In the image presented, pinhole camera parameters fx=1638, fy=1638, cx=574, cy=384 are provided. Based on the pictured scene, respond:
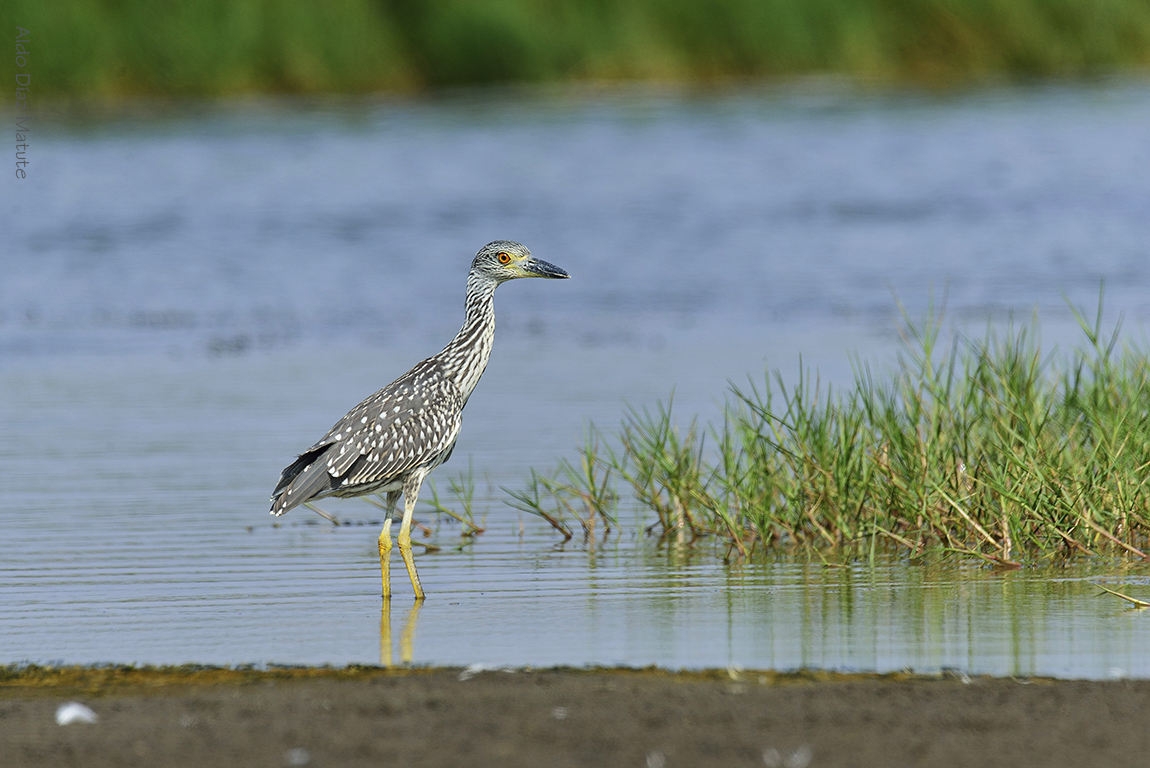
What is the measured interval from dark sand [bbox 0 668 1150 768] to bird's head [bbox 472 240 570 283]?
10.5ft

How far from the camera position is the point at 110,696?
5.45 m

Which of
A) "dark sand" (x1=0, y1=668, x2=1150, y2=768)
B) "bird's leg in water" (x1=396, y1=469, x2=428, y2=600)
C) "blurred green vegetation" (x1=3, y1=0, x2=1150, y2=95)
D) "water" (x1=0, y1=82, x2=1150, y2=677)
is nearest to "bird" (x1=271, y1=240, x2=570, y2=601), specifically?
"bird's leg in water" (x1=396, y1=469, x2=428, y2=600)

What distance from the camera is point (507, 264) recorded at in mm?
8383

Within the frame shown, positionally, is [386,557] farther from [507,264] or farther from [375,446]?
[507,264]

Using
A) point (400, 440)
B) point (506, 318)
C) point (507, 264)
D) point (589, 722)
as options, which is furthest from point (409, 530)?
point (506, 318)

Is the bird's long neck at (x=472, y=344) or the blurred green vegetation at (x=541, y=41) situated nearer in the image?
the bird's long neck at (x=472, y=344)

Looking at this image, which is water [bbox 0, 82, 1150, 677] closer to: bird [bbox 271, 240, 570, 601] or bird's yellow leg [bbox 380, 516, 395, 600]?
bird's yellow leg [bbox 380, 516, 395, 600]

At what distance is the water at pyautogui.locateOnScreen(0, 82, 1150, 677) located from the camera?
21.1 ft

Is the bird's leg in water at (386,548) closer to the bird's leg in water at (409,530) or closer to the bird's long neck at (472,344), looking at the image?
the bird's leg in water at (409,530)

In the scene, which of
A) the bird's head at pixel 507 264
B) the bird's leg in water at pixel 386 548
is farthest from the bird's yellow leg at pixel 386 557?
the bird's head at pixel 507 264

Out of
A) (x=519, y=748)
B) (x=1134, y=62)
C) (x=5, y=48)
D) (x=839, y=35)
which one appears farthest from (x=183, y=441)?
(x=1134, y=62)

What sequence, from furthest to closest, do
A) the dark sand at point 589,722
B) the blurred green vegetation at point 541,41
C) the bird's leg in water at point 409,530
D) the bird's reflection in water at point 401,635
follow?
the blurred green vegetation at point 541,41 < the bird's leg in water at point 409,530 < the bird's reflection in water at point 401,635 < the dark sand at point 589,722

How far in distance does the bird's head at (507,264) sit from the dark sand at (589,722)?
10.5 ft

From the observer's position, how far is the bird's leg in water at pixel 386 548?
7.14m
